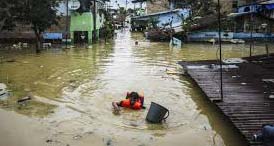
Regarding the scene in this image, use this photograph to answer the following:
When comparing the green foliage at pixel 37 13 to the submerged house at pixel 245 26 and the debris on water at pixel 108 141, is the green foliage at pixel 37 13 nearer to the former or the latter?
the submerged house at pixel 245 26

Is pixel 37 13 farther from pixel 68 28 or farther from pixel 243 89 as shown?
pixel 243 89

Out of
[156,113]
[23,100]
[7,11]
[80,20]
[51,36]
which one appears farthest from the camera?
[80,20]

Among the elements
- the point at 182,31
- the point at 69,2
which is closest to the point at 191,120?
the point at 69,2

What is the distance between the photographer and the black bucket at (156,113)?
1434 cm

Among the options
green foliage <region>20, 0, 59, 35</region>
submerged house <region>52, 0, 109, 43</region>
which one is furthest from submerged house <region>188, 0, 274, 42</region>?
green foliage <region>20, 0, 59, 35</region>

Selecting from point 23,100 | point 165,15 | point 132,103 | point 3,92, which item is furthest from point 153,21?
point 132,103

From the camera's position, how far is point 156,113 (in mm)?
14555

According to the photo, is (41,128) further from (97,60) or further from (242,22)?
(242,22)

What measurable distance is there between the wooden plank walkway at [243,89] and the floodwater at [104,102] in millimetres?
543

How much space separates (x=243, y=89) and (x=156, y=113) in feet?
15.8

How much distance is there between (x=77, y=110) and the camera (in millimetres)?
16422

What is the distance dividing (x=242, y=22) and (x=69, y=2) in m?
20.0

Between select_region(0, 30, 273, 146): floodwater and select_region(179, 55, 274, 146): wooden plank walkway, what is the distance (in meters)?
0.54

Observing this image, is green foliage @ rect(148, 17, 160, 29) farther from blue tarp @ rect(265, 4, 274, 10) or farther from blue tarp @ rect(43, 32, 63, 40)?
blue tarp @ rect(43, 32, 63, 40)
